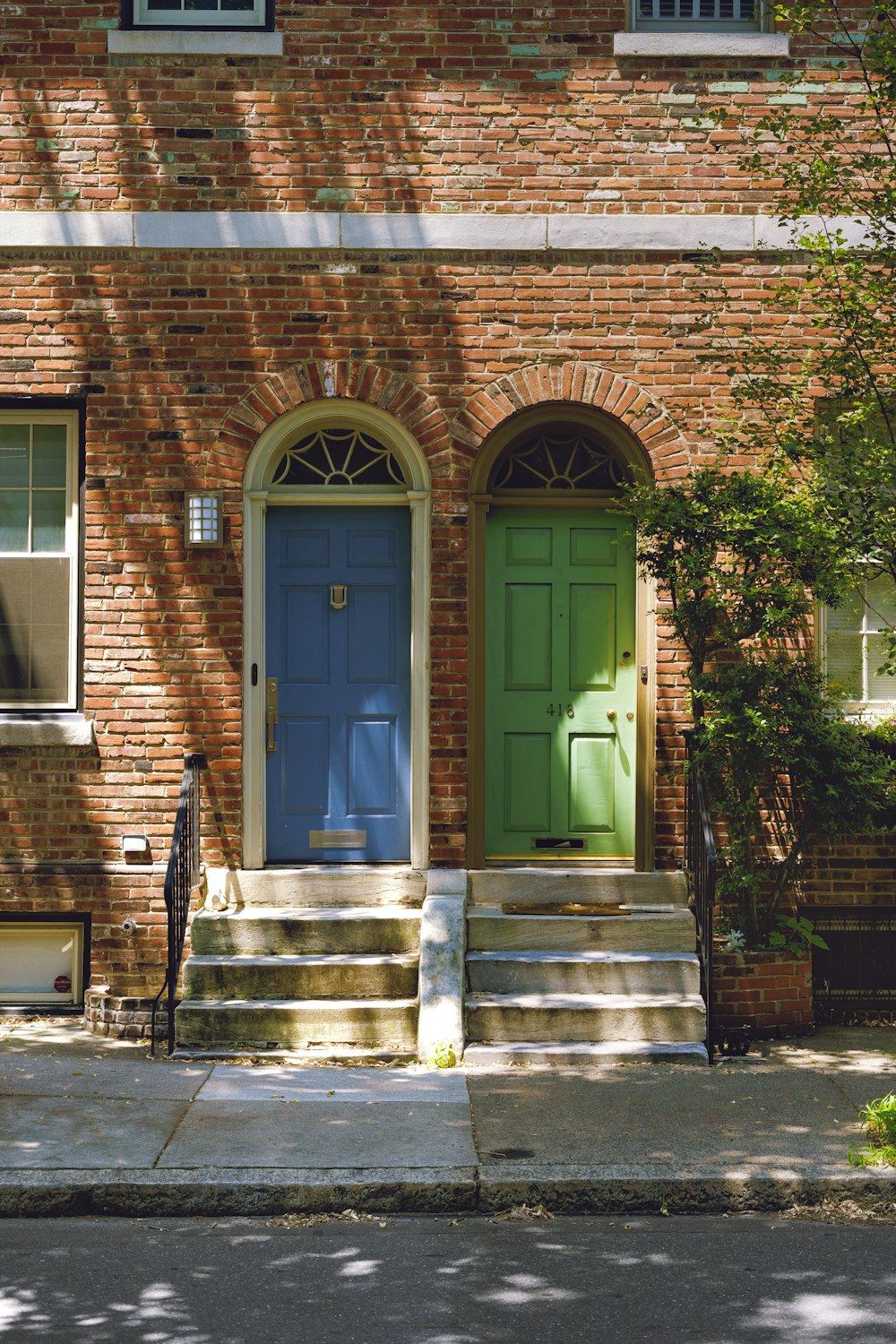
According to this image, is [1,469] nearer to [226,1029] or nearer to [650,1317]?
[226,1029]

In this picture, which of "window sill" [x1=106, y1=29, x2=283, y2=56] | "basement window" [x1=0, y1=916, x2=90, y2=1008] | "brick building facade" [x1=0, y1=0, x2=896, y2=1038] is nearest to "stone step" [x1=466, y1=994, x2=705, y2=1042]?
"brick building facade" [x1=0, y1=0, x2=896, y2=1038]

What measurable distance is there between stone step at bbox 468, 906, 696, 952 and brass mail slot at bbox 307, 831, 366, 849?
43.0 inches

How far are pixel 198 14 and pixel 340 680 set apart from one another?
13.9 feet

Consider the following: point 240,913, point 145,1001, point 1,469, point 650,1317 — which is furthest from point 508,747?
point 650,1317

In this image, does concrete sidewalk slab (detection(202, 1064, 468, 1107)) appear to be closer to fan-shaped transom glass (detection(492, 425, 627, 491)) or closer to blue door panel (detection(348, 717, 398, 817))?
blue door panel (detection(348, 717, 398, 817))

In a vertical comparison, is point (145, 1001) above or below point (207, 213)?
below

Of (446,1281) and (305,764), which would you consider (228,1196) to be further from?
(305,764)

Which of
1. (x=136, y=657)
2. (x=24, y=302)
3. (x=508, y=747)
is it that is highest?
(x=24, y=302)

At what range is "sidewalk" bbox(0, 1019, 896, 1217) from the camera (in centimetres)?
562

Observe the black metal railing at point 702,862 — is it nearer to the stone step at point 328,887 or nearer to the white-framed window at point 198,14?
the stone step at point 328,887

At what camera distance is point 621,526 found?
29.4 feet

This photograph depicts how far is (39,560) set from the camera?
8.91m

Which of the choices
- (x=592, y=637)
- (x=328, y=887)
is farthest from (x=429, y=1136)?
(x=592, y=637)

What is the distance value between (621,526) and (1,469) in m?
3.95
